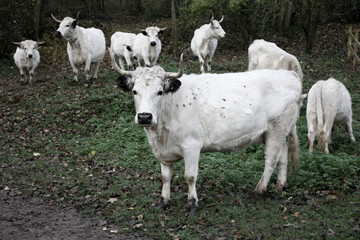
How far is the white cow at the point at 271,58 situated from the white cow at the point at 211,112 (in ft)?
16.9

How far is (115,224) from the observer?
Result: 6.54m

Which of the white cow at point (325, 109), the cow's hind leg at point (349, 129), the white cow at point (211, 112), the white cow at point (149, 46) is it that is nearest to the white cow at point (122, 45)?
the white cow at point (149, 46)

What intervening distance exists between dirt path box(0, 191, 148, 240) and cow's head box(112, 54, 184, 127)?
181cm

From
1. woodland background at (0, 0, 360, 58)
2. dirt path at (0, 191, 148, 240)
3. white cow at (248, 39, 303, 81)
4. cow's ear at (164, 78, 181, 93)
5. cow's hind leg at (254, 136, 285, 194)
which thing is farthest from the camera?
woodland background at (0, 0, 360, 58)

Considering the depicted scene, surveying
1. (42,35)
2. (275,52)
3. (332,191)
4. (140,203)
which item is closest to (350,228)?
(332,191)

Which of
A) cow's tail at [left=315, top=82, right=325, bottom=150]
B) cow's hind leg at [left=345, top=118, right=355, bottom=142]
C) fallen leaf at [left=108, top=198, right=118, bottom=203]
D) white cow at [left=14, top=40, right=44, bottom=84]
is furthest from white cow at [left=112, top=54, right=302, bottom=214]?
white cow at [left=14, top=40, right=44, bottom=84]

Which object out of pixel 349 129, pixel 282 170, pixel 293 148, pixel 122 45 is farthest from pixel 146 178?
pixel 122 45

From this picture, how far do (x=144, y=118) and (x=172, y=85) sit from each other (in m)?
0.81

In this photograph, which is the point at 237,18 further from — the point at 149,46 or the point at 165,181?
the point at 165,181

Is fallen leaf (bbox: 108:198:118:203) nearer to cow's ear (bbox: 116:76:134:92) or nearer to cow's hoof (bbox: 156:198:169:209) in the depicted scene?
cow's hoof (bbox: 156:198:169:209)

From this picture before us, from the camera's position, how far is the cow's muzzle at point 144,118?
593 centimetres

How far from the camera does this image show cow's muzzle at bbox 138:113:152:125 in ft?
19.5

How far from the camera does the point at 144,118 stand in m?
5.93

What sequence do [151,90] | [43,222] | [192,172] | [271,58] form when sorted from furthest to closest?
1. [271,58]
2. [43,222]
3. [192,172]
4. [151,90]
